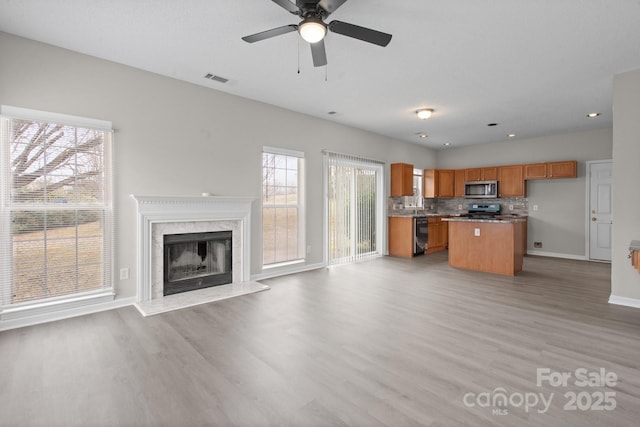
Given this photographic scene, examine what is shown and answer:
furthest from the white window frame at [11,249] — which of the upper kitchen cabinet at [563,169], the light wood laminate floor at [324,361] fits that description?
the upper kitchen cabinet at [563,169]

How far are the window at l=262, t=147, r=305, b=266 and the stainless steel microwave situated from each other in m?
5.03

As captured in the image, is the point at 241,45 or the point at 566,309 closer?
the point at 241,45

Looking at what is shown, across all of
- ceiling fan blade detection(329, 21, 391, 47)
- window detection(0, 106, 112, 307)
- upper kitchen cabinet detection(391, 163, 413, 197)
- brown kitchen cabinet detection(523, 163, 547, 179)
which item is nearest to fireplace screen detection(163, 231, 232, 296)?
window detection(0, 106, 112, 307)

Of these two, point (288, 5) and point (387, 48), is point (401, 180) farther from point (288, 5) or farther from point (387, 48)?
point (288, 5)

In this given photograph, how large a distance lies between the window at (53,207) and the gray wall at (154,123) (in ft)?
0.45

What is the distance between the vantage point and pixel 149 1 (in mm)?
2373

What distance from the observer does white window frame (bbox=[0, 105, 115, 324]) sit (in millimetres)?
2816

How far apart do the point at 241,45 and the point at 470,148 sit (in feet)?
23.4

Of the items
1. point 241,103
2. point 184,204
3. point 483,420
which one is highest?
point 241,103

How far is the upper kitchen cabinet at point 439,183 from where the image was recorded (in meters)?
8.19

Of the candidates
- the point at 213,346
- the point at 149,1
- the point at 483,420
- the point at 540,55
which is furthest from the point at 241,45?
the point at 483,420

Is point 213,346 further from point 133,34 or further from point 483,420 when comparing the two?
point 133,34

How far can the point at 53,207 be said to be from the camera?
10.0ft

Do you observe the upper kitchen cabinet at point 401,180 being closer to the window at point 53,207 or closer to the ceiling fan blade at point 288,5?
the ceiling fan blade at point 288,5
